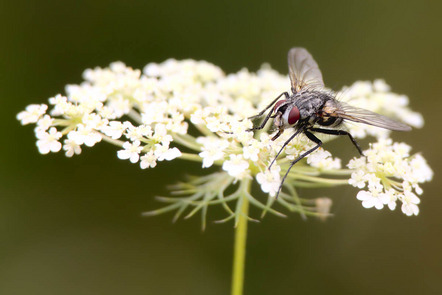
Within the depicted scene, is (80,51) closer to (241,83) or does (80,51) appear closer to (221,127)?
(241,83)

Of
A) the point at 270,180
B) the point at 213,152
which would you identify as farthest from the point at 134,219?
the point at 270,180

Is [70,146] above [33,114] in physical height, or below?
below

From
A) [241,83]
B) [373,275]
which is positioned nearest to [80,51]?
[241,83]

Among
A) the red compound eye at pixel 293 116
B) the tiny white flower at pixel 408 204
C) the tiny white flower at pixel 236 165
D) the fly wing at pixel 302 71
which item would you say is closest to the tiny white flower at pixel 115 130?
the tiny white flower at pixel 236 165

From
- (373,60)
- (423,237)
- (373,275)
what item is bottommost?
(373,275)

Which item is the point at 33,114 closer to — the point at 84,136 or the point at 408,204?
the point at 84,136

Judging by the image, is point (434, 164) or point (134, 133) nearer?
point (134, 133)

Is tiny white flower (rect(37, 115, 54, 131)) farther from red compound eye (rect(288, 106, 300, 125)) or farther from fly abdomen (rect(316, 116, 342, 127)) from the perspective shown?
fly abdomen (rect(316, 116, 342, 127))
